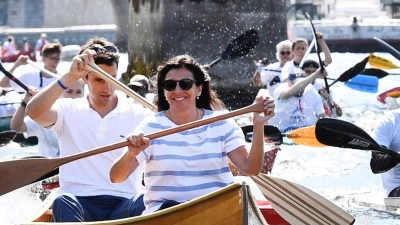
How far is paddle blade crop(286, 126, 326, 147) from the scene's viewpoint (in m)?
9.73

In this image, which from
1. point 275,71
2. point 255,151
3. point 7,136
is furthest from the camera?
point 275,71

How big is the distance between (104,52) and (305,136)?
16.2ft

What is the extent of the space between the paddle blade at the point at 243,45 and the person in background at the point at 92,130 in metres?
6.20

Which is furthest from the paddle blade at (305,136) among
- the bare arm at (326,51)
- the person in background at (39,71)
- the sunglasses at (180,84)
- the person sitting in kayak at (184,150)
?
the sunglasses at (180,84)

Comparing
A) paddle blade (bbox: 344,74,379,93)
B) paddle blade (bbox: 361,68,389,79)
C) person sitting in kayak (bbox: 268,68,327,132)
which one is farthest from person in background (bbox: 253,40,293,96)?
paddle blade (bbox: 344,74,379,93)

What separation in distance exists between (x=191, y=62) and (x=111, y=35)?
38.0 m

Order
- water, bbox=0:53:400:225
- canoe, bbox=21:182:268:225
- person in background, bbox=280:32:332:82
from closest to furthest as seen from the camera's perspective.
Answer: canoe, bbox=21:182:268:225 < water, bbox=0:53:400:225 < person in background, bbox=280:32:332:82

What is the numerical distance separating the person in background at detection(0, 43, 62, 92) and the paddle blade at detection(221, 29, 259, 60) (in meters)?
2.15

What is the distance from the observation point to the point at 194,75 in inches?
180

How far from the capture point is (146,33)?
17.2m

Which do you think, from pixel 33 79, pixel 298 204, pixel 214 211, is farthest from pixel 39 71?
pixel 214 211

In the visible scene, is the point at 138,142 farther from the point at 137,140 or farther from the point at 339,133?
the point at 339,133

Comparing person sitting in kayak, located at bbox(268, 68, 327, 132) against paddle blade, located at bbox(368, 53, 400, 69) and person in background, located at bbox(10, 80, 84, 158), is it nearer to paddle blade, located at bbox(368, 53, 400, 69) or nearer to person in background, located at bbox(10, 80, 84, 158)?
paddle blade, located at bbox(368, 53, 400, 69)

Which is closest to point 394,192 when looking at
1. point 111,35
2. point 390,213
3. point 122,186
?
point 390,213
